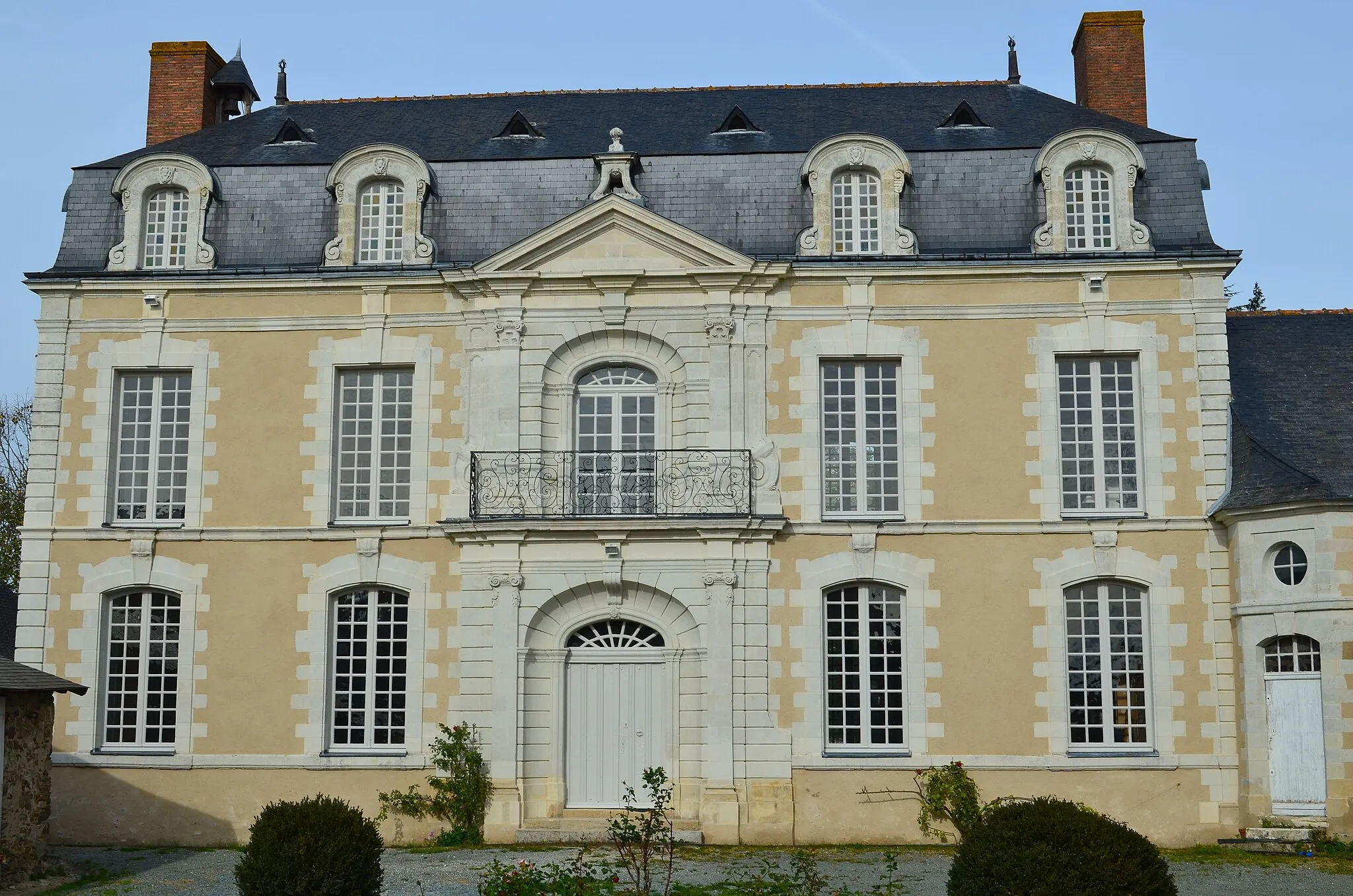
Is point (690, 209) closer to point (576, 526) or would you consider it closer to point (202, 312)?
point (576, 526)

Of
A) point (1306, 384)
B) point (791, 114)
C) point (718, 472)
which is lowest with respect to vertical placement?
point (718, 472)

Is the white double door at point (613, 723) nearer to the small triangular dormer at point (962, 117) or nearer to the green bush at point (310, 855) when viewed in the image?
the green bush at point (310, 855)

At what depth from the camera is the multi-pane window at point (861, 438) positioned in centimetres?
1611

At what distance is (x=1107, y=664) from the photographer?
51.2 ft

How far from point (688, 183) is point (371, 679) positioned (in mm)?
6517

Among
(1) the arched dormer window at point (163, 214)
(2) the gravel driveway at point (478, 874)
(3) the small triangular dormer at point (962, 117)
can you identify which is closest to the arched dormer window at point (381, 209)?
(1) the arched dormer window at point (163, 214)

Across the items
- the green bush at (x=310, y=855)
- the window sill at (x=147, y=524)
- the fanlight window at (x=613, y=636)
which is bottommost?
the green bush at (x=310, y=855)

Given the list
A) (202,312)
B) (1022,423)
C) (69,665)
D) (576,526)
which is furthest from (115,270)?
(1022,423)

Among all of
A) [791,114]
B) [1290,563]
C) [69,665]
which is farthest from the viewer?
[791,114]

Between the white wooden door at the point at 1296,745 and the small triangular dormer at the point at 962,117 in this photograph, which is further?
the small triangular dormer at the point at 962,117

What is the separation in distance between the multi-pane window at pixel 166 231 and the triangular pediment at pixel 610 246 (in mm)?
3608

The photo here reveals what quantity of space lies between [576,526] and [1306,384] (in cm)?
818

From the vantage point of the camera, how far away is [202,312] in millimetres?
16734

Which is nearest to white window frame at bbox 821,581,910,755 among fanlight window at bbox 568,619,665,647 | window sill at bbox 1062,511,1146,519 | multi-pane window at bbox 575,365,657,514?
fanlight window at bbox 568,619,665,647
